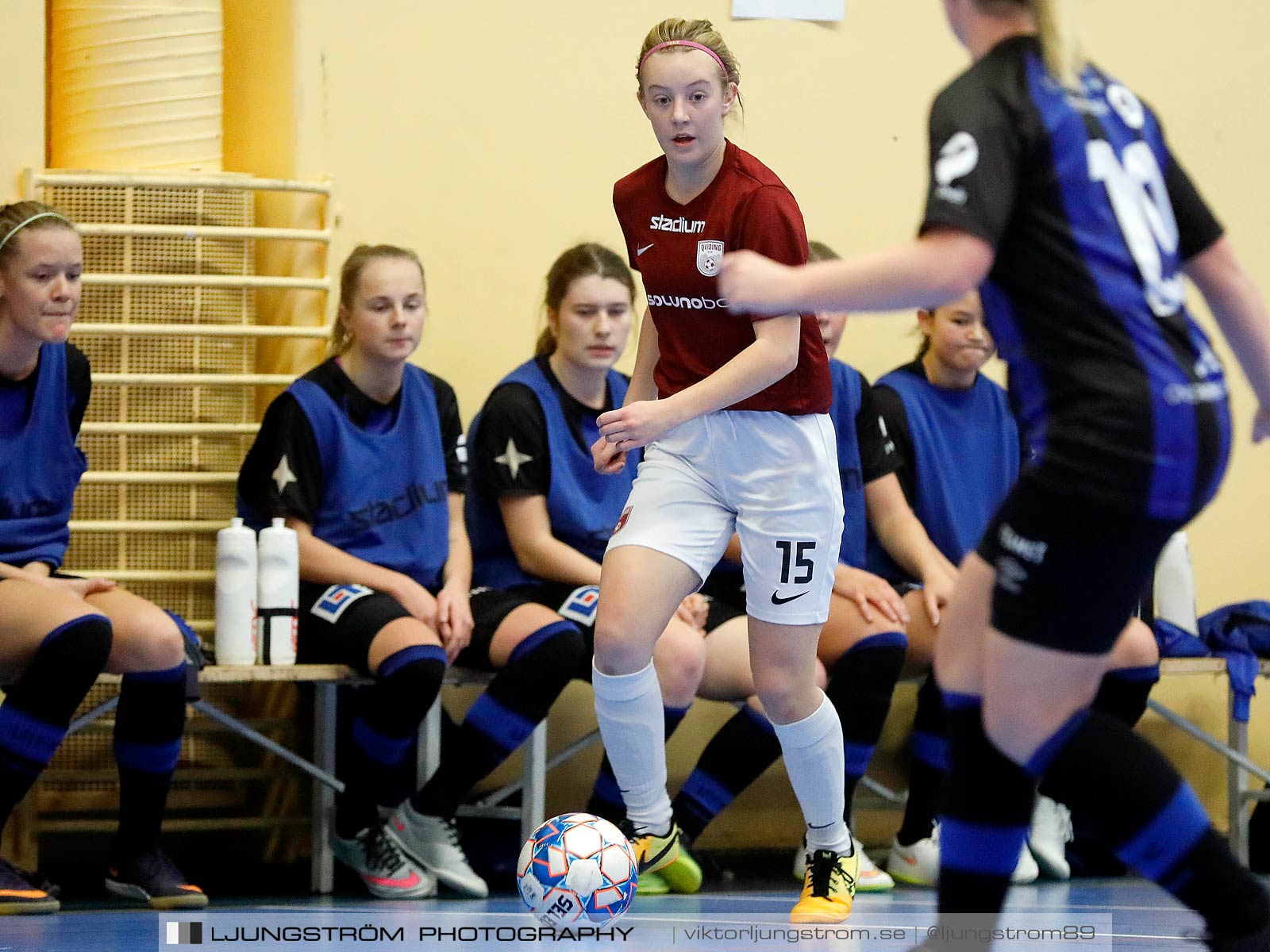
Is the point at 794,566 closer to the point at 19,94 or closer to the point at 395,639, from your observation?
the point at 395,639

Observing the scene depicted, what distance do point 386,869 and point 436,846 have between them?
0.14 m

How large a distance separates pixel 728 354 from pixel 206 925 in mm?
1557

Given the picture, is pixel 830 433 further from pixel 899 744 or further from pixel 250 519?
pixel 899 744

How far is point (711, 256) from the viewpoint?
10.2 ft

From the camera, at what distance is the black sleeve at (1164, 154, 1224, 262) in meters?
2.15

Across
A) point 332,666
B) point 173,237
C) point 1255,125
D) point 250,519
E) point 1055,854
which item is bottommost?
point 1055,854

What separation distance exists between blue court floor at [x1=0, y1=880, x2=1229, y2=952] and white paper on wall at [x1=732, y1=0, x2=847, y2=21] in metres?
2.76

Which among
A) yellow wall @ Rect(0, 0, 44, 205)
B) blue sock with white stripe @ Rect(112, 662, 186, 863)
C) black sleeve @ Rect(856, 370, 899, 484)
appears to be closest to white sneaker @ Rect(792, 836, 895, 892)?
black sleeve @ Rect(856, 370, 899, 484)

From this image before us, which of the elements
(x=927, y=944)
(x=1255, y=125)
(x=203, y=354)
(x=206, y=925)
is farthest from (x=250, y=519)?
(x=1255, y=125)

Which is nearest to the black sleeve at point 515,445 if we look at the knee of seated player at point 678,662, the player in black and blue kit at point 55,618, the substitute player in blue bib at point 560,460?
the substitute player in blue bib at point 560,460

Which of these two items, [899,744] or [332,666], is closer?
[332,666]

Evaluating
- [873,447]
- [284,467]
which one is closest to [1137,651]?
[873,447]

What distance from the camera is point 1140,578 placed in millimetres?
2027

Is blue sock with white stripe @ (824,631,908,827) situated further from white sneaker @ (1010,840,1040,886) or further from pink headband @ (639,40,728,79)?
pink headband @ (639,40,728,79)
